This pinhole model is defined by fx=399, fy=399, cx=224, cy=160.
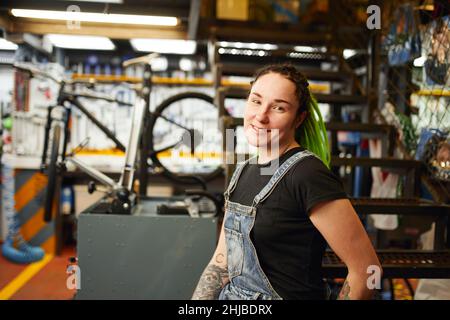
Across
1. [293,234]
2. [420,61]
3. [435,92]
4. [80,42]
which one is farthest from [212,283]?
[80,42]

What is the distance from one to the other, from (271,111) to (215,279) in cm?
55

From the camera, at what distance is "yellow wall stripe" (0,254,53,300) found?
299 cm

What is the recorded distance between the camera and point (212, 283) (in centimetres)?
124

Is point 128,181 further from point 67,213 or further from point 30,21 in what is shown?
point 67,213

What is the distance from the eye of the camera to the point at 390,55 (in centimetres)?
285

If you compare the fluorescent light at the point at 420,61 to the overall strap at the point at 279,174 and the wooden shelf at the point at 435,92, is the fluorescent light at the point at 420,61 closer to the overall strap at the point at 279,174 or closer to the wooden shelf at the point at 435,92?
the wooden shelf at the point at 435,92

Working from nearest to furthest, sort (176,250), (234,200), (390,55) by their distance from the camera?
(234,200) → (176,250) → (390,55)

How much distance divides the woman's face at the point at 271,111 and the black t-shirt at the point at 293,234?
7cm

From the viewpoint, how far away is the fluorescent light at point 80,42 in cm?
446

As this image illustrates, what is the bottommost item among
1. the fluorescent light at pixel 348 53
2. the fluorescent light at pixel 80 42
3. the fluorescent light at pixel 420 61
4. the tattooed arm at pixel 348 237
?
the tattooed arm at pixel 348 237

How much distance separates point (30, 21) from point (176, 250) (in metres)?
2.49

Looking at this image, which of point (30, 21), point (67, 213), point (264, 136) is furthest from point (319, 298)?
point (67, 213)
